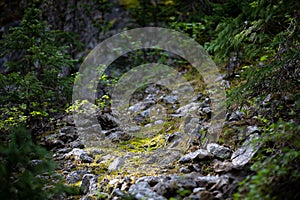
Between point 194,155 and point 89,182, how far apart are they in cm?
157

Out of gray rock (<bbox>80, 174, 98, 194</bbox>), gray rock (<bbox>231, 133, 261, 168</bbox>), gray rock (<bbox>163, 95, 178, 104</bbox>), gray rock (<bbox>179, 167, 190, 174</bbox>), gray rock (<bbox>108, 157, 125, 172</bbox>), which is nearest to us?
gray rock (<bbox>231, 133, 261, 168</bbox>)

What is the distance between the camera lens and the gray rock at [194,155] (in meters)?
4.45

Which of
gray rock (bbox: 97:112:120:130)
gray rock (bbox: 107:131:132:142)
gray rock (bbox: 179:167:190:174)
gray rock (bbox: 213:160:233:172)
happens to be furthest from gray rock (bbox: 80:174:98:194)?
gray rock (bbox: 97:112:120:130)

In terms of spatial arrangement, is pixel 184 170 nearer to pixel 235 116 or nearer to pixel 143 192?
pixel 143 192

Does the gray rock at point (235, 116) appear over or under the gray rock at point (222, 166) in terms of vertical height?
over

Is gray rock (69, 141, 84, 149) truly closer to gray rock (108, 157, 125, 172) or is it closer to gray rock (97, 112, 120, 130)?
gray rock (97, 112, 120, 130)

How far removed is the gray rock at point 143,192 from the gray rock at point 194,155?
0.91 m

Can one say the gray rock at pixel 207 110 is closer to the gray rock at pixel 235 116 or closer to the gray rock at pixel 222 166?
the gray rock at pixel 235 116

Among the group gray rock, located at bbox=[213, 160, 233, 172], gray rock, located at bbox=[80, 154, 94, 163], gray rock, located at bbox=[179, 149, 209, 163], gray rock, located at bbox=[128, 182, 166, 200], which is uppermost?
gray rock, located at bbox=[80, 154, 94, 163]

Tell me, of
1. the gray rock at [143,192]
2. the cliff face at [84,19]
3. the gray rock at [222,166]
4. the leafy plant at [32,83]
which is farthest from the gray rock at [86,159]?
the cliff face at [84,19]

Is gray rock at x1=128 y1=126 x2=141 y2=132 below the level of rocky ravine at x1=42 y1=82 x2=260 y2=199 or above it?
above

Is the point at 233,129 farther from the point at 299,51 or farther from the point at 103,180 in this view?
the point at 103,180

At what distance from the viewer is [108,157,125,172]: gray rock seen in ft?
15.9

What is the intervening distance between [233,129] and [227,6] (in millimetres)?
4630
